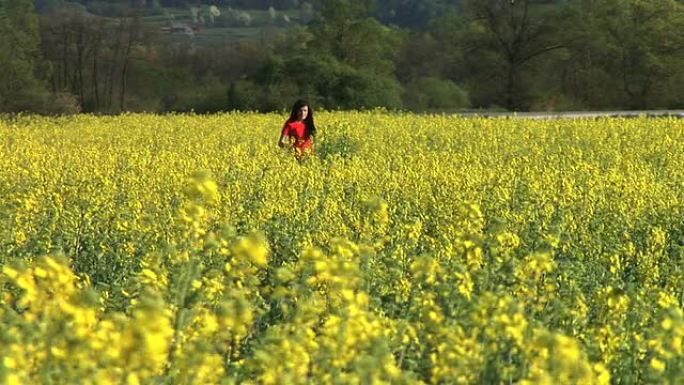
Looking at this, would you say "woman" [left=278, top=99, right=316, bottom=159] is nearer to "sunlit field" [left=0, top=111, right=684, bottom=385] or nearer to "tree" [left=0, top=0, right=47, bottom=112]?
"sunlit field" [left=0, top=111, right=684, bottom=385]

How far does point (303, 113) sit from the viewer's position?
42.8 ft

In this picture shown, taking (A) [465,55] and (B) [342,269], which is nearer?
(B) [342,269]

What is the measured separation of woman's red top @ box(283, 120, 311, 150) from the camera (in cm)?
1301

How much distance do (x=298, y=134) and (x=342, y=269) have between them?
375 inches

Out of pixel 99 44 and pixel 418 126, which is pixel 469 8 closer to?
pixel 99 44

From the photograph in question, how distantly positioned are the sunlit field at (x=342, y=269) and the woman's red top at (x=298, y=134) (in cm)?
25

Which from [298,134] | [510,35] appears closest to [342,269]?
[298,134]

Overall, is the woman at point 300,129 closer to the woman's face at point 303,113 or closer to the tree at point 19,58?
the woman's face at point 303,113

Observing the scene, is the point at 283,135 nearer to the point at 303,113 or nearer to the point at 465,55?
the point at 303,113

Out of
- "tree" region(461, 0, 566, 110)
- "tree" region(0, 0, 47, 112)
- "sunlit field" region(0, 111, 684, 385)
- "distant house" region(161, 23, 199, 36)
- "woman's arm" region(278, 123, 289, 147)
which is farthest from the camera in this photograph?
"distant house" region(161, 23, 199, 36)

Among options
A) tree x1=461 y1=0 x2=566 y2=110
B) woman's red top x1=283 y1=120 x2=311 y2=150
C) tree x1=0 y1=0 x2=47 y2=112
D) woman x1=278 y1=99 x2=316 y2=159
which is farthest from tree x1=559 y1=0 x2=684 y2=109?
woman's red top x1=283 y1=120 x2=311 y2=150

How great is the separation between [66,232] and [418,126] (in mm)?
13550

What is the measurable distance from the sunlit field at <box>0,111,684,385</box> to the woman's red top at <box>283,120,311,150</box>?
252 mm

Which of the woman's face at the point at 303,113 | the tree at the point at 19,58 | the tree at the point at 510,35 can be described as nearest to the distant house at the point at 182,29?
the tree at the point at 19,58
